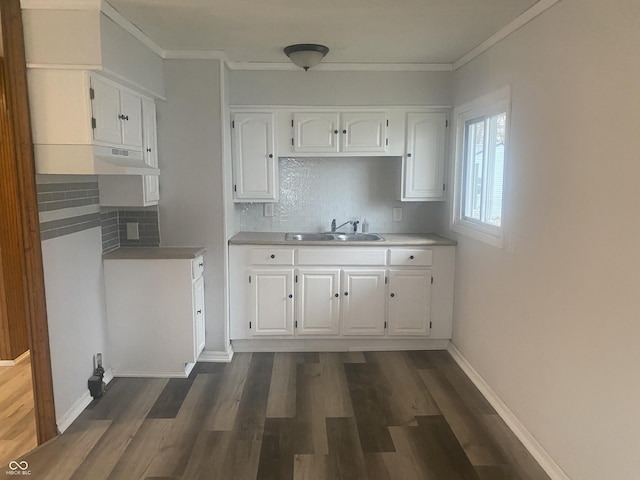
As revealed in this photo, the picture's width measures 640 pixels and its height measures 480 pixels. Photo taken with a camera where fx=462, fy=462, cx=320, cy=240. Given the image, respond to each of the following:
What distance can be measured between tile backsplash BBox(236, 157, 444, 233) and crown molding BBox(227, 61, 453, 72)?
2.61 ft

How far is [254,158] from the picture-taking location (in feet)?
12.9

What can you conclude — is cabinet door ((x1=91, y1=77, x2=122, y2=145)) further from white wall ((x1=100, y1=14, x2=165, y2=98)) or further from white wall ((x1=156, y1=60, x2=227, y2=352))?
white wall ((x1=156, y1=60, x2=227, y2=352))

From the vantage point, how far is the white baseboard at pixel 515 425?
2311mm

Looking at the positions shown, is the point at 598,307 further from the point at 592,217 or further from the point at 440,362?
the point at 440,362

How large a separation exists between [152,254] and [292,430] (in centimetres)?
158

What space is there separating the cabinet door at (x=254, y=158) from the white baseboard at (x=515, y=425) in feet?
6.91

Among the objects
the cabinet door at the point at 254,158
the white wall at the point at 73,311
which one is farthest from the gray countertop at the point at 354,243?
the white wall at the point at 73,311

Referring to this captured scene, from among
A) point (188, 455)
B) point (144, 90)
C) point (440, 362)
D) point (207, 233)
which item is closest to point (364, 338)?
point (440, 362)

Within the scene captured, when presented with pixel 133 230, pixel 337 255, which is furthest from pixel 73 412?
pixel 337 255

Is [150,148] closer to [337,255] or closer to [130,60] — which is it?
[130,60]

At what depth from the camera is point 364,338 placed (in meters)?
3.95

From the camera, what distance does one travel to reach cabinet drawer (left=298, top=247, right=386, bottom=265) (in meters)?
3.80

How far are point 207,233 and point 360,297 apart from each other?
1357 millimetres

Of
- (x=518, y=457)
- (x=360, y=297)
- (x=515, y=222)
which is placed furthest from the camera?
(x=360, y=297)
